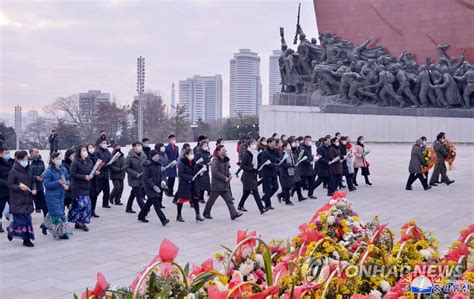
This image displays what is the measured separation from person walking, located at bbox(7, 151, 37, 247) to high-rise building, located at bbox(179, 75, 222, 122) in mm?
51599

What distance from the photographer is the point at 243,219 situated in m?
8.14

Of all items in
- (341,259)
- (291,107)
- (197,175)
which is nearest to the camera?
(341,259)

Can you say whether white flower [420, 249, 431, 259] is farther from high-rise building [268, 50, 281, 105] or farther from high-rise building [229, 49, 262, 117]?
high-rise building [229, 49, 262, 117]

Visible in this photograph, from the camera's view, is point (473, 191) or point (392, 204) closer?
point (392, 204)

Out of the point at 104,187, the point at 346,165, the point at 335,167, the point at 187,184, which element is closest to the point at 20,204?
the point at 187,184

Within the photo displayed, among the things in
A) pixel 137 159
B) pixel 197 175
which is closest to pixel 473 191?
pixel 197 175

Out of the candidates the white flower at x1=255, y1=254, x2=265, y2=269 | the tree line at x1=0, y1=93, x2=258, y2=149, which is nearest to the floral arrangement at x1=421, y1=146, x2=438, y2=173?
the white flower at x1=255, y1=254, x2=265, y2=269

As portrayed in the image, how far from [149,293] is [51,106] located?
31.4 meters

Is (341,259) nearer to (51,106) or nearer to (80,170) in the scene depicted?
(80,170)

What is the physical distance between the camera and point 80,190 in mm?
7258

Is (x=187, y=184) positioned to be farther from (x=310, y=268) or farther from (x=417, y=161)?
(x=417, y=161)

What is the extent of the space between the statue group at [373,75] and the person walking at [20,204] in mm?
17428

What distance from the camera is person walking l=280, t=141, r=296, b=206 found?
9.13m

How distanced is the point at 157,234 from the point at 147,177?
1.03 m
